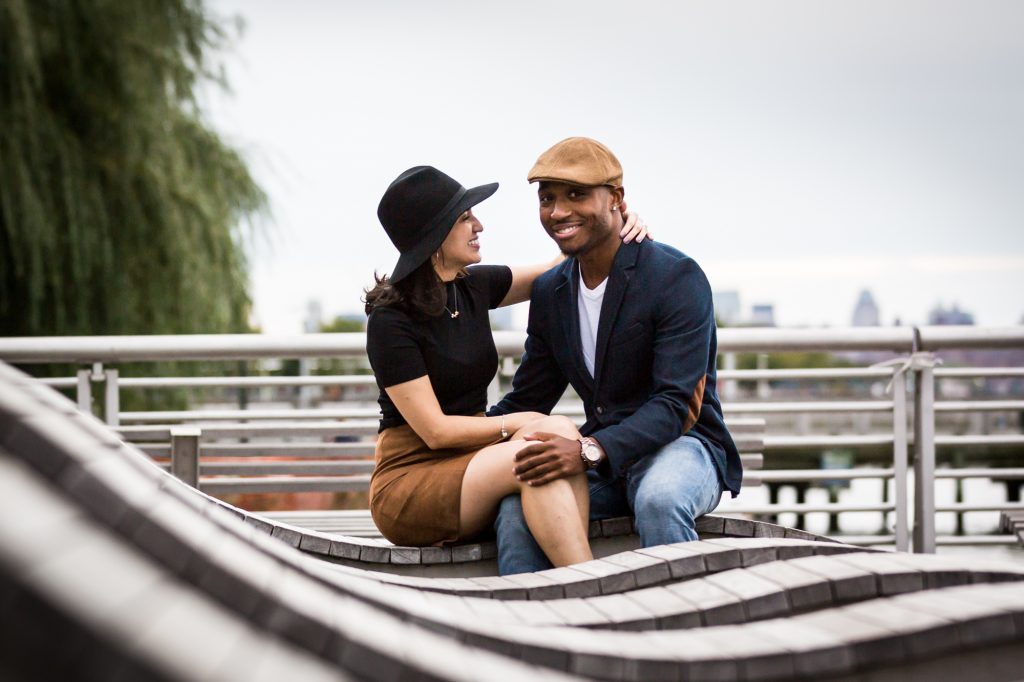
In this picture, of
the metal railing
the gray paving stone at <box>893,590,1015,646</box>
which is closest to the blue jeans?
the gray paving stone at <box>893,590,1015,646</box>

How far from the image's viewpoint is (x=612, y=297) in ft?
7.86

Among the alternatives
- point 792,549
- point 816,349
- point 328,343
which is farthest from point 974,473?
point 792,549

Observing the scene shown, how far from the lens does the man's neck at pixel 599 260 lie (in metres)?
2.49

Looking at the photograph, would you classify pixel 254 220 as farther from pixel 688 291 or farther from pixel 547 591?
pixel 547 591

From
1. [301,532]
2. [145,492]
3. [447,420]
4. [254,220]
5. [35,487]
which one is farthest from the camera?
[254,220]

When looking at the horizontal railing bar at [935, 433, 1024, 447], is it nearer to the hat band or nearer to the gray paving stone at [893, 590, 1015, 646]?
the hat band

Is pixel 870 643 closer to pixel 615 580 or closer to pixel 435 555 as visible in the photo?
pixel 615 580

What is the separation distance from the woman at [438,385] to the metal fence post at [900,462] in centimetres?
209

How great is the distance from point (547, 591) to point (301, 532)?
655 mm

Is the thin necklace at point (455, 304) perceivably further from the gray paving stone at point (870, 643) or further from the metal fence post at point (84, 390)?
the metal fence post at point (84, 390)

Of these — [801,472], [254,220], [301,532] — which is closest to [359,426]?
[801,472]

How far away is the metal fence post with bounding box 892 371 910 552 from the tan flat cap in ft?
7.11

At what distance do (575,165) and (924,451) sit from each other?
7.91ft

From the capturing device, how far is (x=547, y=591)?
4.70 ft
